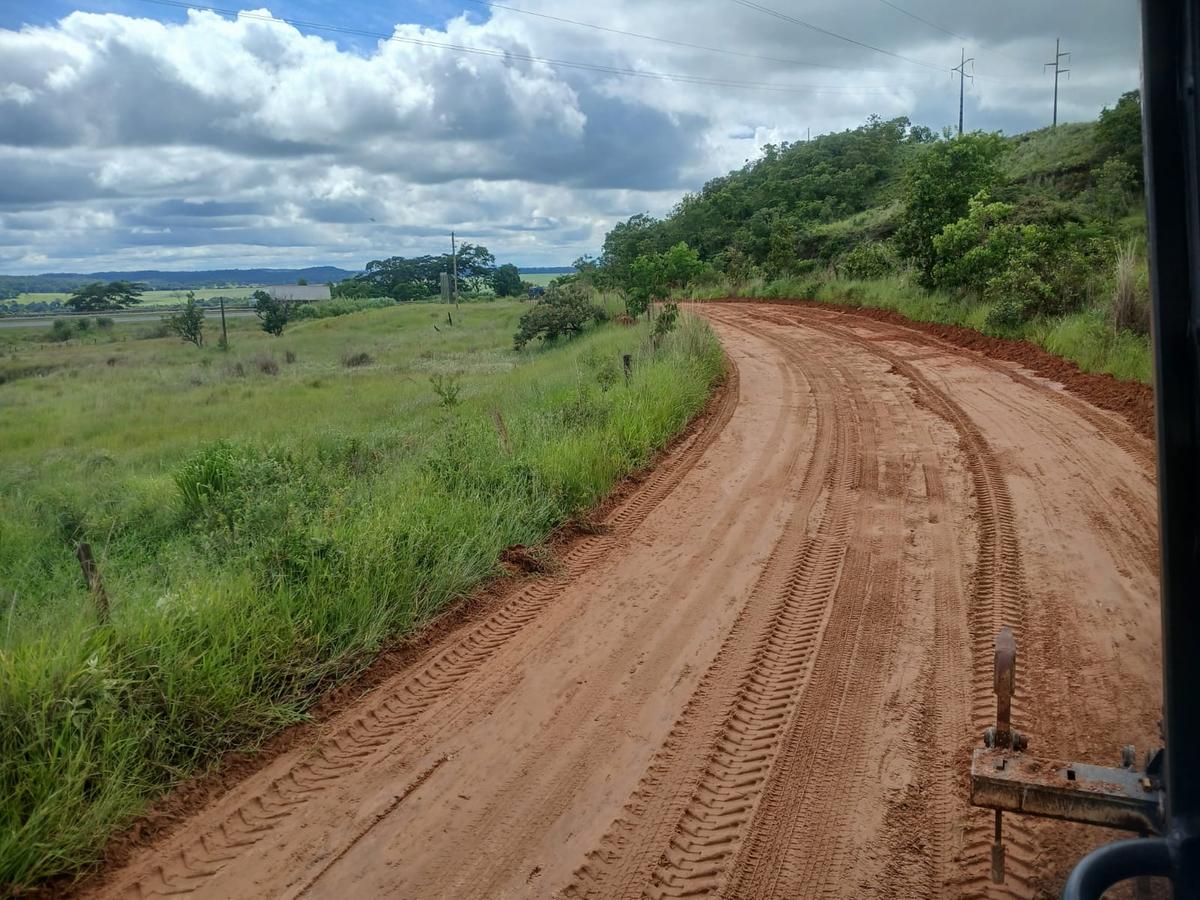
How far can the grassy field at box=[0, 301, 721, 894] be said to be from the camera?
393 centimetres

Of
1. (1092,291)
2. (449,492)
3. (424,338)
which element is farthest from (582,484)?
(424,338)

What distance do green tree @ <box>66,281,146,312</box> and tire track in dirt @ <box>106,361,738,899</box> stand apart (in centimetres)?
5695

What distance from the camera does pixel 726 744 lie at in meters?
4.35

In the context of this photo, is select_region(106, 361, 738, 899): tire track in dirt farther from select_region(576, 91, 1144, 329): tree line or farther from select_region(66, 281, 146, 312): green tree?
select_region(66, 281, 146, 312): green tree

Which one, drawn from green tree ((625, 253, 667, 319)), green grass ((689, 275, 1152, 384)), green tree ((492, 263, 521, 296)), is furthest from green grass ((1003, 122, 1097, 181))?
green tree ((492, 263, 521, 296))

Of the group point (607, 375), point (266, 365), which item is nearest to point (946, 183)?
point (607, 375)

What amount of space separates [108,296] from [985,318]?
57415mm

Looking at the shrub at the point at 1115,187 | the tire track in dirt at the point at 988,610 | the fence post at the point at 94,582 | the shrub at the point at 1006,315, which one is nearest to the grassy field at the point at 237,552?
the fence post at the point at 94,582

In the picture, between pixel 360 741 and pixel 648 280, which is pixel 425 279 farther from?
pixel 360 741

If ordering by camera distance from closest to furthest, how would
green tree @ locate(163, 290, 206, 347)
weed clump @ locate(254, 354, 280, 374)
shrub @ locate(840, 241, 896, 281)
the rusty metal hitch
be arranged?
the rusty metal hitch → shrub @ locate(840, 241, 896, 281) → weed clump @ locate(254, 354, 280, 374) → green tree @ locate(163, 290, 206, 347)

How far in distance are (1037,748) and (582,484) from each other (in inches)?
198

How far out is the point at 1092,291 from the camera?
15.3 meters

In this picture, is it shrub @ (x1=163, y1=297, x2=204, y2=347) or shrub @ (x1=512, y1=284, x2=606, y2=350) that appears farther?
shrub @ (x1=163, y1=297, x2=204, y2=347)

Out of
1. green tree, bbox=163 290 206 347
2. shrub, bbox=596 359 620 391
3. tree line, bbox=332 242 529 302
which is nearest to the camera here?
shrub, bbox=596 359 620 391
